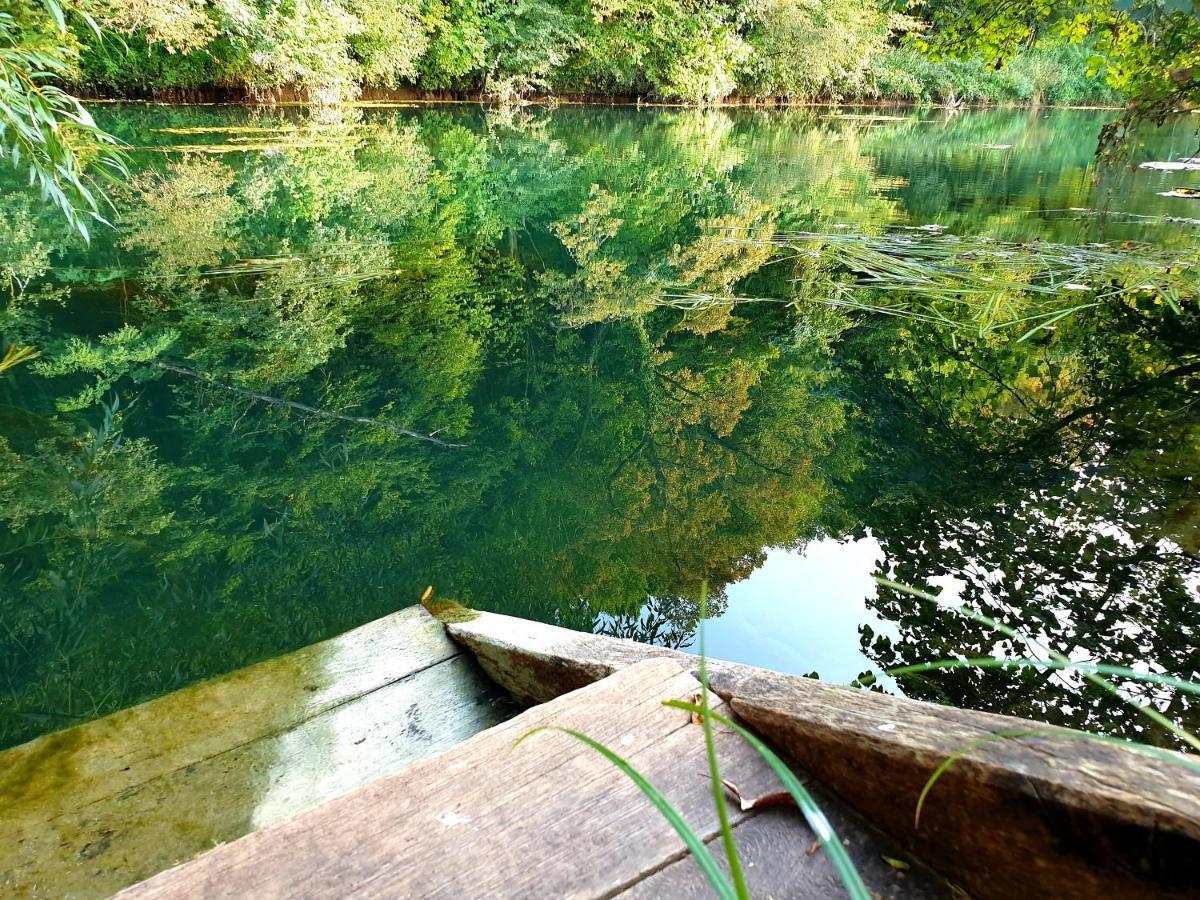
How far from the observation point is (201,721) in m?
1.43

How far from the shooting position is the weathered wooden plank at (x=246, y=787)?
111 centimetres

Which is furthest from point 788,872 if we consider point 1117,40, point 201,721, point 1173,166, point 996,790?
point 1173,166

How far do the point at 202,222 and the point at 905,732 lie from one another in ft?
20.3

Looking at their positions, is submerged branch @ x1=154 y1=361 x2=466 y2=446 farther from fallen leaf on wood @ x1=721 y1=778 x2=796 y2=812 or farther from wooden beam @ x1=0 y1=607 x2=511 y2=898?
fallen leaf on wood @ x1=721 y1=778 x2=796 y2=812

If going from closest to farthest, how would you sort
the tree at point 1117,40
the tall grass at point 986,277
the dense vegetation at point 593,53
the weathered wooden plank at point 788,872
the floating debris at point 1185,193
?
A: the weathered wooden plank at point 788,872, the tall grass at point 986,277, the dense vegetation at point 593,53, the tree at point 1117,40, the floating debris at point 1185,193

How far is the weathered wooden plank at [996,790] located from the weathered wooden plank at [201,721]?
923 millimetres

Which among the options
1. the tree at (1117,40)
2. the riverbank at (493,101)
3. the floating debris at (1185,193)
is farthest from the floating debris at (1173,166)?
the riverbank at (493,101)

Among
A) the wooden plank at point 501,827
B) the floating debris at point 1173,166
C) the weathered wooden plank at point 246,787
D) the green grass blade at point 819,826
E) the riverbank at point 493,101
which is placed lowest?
the weathered wooden plank at point 246,787

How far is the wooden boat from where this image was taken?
607 mm

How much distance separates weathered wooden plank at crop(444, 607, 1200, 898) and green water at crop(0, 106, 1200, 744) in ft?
3.65

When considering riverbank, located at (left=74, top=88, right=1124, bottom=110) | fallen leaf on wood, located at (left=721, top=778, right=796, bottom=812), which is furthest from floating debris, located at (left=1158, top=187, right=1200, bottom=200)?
riverbank, located at (left=74, top=88, right=1124, bottom=110)

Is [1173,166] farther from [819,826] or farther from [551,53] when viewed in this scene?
[819,826]

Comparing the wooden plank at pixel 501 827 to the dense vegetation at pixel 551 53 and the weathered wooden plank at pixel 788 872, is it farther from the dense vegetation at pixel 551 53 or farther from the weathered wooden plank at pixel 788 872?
the dense vegetation at pixel 551 53

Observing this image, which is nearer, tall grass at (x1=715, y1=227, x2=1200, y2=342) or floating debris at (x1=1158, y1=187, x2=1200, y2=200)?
tall grass at (x1=715, y1=227, x2=1200, y2=342)
